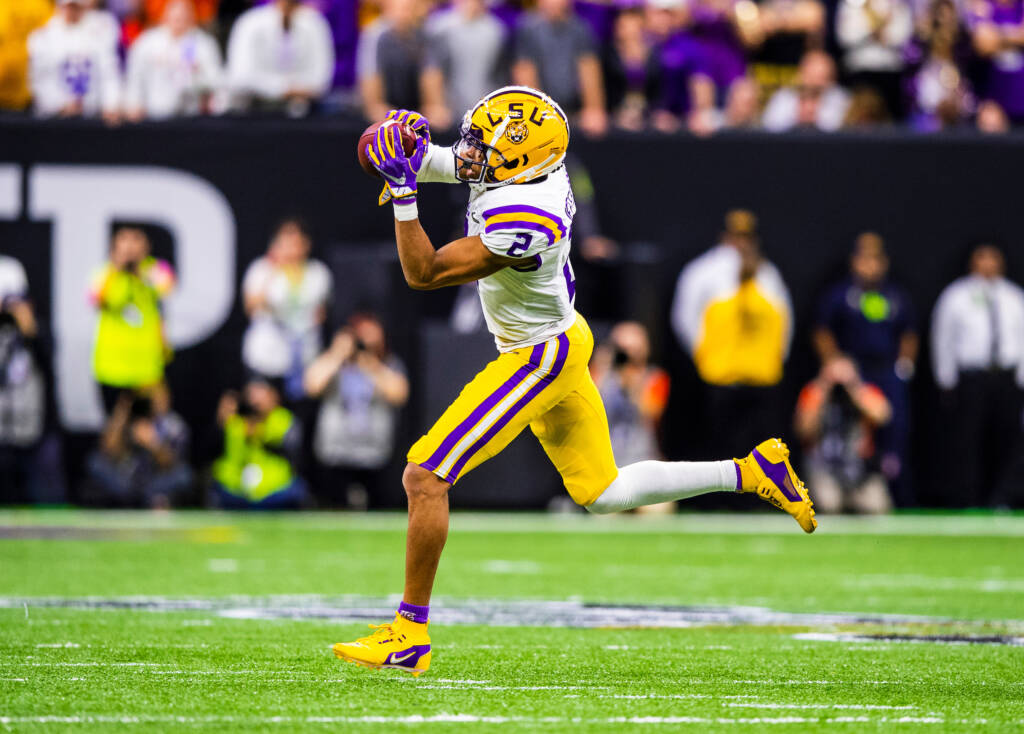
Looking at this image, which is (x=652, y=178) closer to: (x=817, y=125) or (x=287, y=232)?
(x=817, y=125)

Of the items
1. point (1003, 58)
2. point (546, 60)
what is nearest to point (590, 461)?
point (546, 60)

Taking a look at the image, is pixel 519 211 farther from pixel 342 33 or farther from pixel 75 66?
pixel 342 33

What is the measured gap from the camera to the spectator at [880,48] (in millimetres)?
14359

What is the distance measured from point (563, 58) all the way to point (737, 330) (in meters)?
2.53

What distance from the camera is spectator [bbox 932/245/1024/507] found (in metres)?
13.2

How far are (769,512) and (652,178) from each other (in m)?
2.80

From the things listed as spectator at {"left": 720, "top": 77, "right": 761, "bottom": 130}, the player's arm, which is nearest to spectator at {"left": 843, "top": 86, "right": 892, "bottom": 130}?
spectator at {"left": 720, "top": 77, "right": 761, "bottom": 130}

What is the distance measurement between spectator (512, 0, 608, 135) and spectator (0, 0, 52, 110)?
374 centimetres

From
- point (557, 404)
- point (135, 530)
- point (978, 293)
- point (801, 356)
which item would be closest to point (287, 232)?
point (135, 530)

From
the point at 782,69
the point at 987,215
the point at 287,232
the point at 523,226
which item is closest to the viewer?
the point at 523,226

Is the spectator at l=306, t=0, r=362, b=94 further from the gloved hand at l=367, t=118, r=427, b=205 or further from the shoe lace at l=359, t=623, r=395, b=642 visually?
the shoe lace at l=359, t=623, r=395, b=642

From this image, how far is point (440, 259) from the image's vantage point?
5.33 meters

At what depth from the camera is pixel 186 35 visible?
12.9 m

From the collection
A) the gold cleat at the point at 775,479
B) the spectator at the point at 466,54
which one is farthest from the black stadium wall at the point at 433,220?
the gold cleat at the point at 775,479
